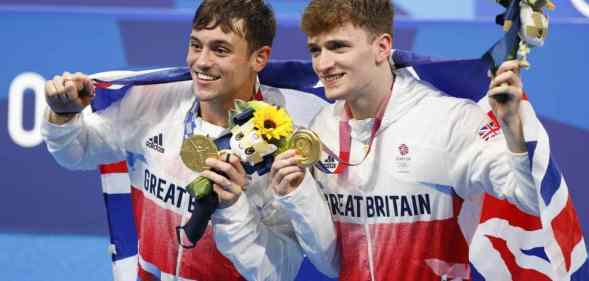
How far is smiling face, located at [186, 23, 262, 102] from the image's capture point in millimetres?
3930

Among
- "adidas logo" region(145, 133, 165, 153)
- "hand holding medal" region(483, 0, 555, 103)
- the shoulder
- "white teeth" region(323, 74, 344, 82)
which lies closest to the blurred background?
"adidas logo" region(145, 133, 165, 153)

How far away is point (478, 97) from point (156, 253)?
1.23 metres

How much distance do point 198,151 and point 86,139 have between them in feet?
1.99

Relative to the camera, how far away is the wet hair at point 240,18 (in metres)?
3.96

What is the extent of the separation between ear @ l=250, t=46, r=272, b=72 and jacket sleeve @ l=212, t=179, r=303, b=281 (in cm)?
43

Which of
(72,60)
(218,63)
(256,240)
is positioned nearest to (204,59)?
(218,63)

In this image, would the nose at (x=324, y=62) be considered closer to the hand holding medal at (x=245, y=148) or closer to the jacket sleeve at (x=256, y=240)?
the hand holding medal at (x=245, y=148)

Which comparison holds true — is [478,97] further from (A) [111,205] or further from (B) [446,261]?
(A) [111,205]

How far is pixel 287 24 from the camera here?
244 inches

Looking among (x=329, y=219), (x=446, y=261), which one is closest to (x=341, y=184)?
(x=329, y=219)

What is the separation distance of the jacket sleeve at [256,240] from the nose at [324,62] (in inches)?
18.5

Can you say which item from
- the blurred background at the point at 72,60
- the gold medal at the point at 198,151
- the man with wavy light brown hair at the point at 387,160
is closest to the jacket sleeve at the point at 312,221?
the man with wavy light brown hair at the point at 387,160

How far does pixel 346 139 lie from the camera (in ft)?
12.7

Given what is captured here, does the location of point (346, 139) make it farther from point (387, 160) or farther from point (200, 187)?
point (200, 187)
